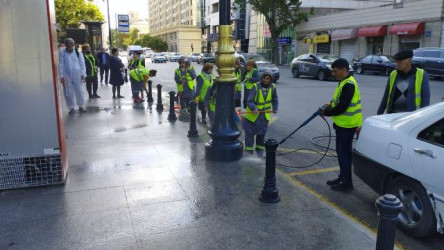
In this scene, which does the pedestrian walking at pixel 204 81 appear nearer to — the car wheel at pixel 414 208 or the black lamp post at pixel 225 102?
the black lamp post at pixel 225 102

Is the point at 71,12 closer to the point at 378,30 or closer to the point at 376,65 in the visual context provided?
the point at 376,65

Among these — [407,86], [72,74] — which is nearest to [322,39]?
[72,74]

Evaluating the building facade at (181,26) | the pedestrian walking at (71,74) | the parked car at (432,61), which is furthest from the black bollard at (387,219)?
the building facade at (181,26)

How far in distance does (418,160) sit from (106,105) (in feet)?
32.9

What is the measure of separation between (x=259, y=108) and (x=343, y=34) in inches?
1328

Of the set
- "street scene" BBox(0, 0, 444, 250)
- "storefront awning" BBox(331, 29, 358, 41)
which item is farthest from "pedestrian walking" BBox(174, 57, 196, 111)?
"storefront awning" BBox(331, 29, 358, 41)

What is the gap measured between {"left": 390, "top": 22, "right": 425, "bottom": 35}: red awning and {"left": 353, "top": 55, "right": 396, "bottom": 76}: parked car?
5.27m

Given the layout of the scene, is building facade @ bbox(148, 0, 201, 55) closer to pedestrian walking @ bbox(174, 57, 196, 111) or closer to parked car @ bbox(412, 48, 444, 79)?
parked car @ bbox(412, 48, 444, 79)

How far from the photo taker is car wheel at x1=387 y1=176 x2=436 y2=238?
354 centimetres

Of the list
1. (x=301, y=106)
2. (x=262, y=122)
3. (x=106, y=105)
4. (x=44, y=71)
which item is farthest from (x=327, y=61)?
(x=44, y=71)

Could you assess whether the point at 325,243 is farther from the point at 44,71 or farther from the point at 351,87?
the point at 44,71

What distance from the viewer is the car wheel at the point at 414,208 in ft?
11.6

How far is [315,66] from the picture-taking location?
22453 millimetres

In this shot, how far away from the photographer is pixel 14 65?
4.36 meters
